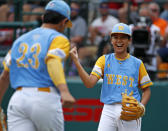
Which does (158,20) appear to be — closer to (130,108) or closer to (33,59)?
(130,108)

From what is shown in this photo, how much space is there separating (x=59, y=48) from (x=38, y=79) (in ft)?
1.20

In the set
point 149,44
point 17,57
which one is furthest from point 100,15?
point 17,57

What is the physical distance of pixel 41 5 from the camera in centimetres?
894

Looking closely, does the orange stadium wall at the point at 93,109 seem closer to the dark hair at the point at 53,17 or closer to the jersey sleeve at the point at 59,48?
the dark hair at the point at 53,17

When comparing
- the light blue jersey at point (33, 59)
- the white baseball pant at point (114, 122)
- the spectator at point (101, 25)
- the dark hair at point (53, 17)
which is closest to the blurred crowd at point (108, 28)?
the spectator at point (101, 25)

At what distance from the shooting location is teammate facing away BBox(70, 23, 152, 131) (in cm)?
502

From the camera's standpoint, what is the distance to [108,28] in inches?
349

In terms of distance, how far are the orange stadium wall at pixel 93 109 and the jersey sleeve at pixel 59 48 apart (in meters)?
4.14

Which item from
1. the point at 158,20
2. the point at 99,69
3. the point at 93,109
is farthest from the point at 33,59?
the point at 158,20

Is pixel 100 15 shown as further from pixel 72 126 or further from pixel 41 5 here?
pixel 72 126

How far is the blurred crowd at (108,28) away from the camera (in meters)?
8.12

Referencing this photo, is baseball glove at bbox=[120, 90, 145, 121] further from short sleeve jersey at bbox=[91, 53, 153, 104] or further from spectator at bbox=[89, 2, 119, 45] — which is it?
spectator at bbox=[89, 2, 119, 45]

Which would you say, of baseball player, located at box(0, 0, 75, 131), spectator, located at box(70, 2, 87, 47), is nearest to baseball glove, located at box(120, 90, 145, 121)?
baseball player, located at box(0, 0, 75, 131)

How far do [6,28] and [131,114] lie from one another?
396 cm
